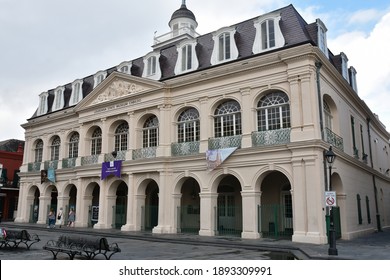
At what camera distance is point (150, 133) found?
76.1 feet

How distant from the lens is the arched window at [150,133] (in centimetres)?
2296

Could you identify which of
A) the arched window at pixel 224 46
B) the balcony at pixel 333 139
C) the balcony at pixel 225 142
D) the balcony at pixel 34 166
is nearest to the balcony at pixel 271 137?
the balcony at pixel 225 142

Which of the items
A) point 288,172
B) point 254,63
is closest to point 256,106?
point 254,63

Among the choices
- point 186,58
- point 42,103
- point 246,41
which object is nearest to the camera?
point 246,41

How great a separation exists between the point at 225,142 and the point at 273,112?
284 centimetres

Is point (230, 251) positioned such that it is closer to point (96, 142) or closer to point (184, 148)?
point (184, 148)

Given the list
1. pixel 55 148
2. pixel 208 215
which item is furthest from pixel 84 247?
pixel 55 148

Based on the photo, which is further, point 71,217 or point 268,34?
point 71,217

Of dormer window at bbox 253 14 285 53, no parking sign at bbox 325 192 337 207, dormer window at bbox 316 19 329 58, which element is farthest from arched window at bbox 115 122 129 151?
no parking sign at bbox 325 192 337 207

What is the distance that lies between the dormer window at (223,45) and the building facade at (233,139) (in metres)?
0.07

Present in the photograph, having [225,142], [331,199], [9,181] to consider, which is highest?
[225,142]

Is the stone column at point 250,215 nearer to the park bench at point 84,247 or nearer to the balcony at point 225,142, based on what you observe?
the balcony at point 225,142

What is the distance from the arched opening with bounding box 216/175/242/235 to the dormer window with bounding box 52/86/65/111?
1531 centimetres

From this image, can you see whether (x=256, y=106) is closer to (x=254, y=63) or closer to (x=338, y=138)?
(x=254, y=63)
